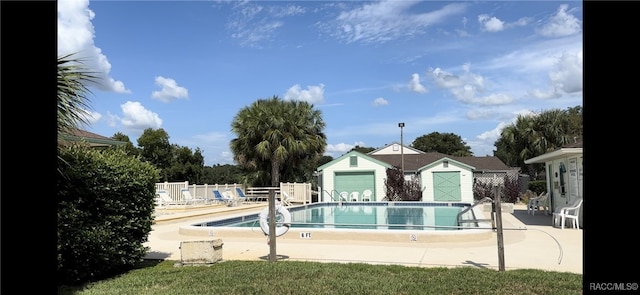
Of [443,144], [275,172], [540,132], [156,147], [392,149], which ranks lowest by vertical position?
[275,172]

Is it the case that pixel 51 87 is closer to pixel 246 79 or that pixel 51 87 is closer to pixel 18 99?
pixel 18 99

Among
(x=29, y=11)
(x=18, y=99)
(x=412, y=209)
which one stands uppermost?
(x=29, y=11)

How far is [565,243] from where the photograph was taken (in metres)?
8.67

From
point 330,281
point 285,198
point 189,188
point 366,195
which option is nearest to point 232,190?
point 189,188

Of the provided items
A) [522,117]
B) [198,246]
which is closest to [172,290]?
[198,246]

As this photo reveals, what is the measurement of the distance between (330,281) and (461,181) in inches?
854

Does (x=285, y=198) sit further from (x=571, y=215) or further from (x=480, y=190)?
(x=571, y=215)

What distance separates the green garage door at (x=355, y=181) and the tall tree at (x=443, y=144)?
38.7 metres

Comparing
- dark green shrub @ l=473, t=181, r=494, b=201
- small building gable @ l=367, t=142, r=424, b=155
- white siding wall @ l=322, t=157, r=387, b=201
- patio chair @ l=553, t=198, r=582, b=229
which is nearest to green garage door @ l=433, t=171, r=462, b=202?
dark green shrub @ l=473, t=181, r=494, b=201

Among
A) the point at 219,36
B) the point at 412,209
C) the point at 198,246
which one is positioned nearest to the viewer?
the point at 198,246

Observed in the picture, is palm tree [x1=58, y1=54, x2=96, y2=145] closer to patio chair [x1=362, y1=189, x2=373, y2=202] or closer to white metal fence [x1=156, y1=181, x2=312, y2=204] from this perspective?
white metal fence [x1=156, y1=181, x2=312, y2=204]

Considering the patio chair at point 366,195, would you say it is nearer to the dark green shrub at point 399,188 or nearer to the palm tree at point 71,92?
the dark green shrub at point 399,188

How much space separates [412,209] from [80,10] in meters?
18.6

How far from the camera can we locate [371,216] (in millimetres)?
18641
